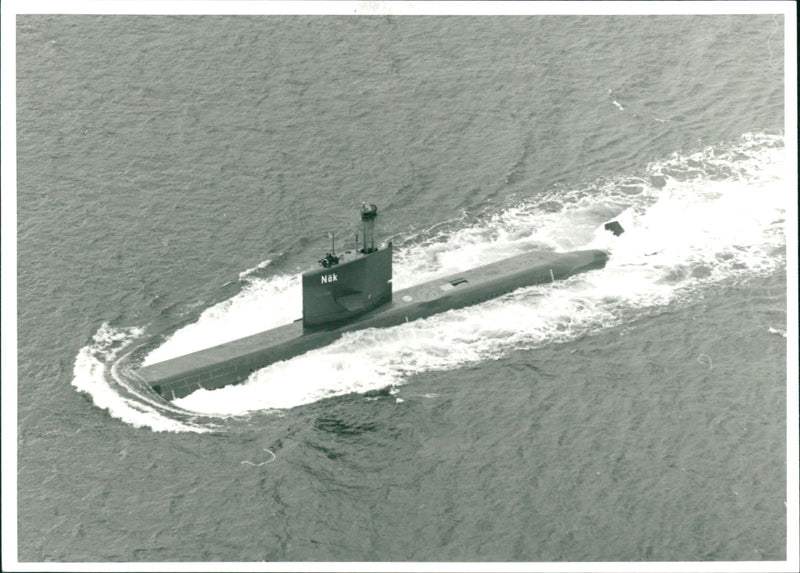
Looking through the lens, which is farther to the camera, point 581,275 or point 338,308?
point 581,275

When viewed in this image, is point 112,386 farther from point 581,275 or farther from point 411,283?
point 581,275

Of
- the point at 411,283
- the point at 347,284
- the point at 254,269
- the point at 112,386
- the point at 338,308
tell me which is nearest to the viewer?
the point at 112,386

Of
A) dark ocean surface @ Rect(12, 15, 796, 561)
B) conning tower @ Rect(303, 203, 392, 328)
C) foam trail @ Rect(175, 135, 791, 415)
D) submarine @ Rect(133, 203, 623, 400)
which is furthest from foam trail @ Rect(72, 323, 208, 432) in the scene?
conning tower @ Rect(303, 203, 392, 328)

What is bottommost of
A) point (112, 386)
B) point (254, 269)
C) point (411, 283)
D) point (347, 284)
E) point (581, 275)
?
point (112, 386)

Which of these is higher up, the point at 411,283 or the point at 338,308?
the point at 411,283

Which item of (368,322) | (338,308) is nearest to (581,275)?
(368,322)

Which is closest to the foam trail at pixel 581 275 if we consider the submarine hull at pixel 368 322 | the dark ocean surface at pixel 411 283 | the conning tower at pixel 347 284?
the dark ocean surface at pixel 411 283

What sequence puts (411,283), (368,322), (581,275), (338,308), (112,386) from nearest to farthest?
(112,386) → (338,308) → (368,322) → (411,283) → (581,275)
